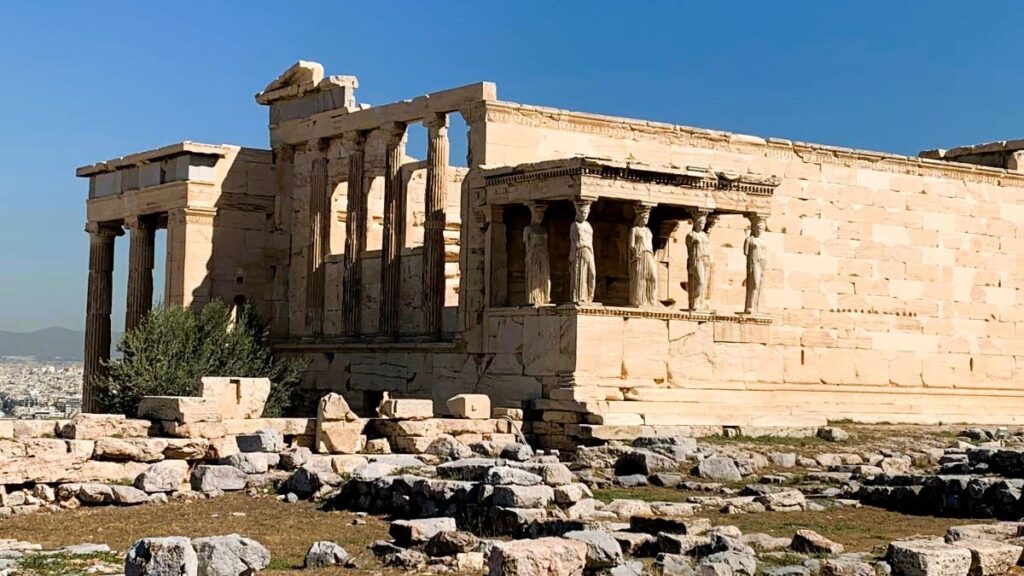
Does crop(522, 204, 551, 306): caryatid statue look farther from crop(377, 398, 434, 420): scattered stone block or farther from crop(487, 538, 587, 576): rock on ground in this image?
crop(487, 538, 587, 576): rock on ground

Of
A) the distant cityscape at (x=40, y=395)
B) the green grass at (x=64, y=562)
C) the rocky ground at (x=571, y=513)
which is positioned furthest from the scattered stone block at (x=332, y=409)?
the distant cityscape at (x=40, y=395)

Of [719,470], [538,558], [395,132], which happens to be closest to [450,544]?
[538,558]

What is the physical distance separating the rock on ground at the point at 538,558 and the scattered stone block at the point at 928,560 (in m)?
2.19

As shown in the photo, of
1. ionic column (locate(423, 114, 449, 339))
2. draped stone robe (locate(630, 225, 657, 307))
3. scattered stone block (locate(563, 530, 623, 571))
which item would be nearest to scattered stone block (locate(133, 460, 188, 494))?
scattered stone block (locate(563, 530, 623, 571))

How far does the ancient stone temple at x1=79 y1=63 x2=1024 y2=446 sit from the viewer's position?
22625 millimetres

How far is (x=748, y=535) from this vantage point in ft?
41.6

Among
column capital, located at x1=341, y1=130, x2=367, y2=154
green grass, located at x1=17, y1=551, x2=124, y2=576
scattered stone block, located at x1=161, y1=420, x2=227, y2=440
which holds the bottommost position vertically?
green grass, located at x1=17, y1=551, x2=124, y2=576

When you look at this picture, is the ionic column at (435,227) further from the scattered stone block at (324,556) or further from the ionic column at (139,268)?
the scattered stone block at (324,556)

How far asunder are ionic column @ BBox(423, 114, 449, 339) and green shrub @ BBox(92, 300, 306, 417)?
2767mm

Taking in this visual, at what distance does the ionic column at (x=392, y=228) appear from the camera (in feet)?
86.7

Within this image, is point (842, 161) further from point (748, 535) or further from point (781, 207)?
point (748, 535)

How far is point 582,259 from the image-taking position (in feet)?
72.8

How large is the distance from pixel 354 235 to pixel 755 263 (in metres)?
7.03

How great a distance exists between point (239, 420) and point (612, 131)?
8521 millimetres
